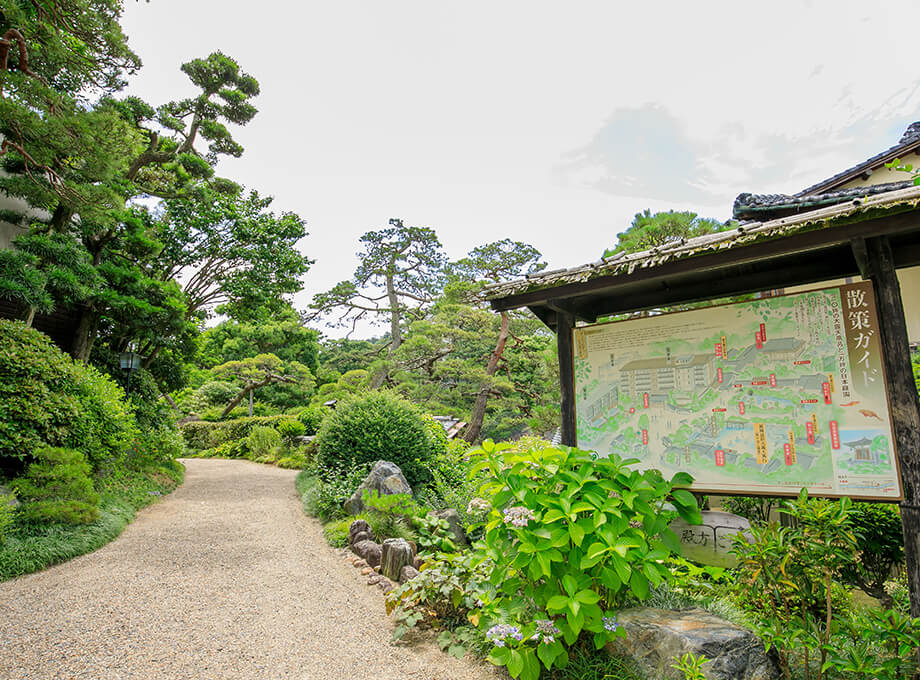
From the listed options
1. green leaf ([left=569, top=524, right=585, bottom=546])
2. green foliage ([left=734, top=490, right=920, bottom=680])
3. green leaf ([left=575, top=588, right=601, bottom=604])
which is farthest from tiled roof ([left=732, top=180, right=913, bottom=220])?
green leaf ([left=575, top=588, right=601, bottom=604])

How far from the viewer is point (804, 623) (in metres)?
2.27

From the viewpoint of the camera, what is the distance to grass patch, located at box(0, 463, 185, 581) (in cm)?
404

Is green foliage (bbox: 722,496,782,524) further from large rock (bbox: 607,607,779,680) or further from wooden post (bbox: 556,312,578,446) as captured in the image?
large rock (bbox: 607,607,779,680)

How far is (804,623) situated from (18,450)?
743 cm

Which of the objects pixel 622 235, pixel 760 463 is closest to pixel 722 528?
pixel 760 463

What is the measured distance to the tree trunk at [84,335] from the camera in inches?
→ 341

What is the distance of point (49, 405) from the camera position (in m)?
5.50

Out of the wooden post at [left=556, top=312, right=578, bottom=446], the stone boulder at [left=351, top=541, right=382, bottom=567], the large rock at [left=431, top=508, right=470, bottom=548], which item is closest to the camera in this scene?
the wooden post at [left=556, top=312, right=578, bottom=446]

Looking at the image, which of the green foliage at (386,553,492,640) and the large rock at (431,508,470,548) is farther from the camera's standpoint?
the large rock at (431,508,470,548)

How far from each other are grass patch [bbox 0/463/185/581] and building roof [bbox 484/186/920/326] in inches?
191

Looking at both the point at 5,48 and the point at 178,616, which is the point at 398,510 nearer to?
the point at 178,616

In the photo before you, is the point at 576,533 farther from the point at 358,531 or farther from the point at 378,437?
the point at 378,437

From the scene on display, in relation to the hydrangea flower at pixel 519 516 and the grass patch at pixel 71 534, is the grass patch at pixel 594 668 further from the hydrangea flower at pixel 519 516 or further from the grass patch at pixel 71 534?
the grass patch at pixel 71 534

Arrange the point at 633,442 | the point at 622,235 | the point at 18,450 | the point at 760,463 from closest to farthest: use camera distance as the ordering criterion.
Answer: the point at 760,463
the point at 633,442
the point at 18,450
the point at 622,235
